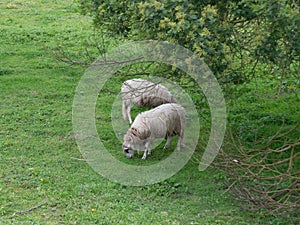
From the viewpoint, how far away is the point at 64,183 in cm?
952

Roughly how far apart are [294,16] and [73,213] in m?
4.30

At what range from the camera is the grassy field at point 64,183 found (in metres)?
8.47

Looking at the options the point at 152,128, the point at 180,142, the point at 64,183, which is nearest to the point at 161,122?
the point at 152,128

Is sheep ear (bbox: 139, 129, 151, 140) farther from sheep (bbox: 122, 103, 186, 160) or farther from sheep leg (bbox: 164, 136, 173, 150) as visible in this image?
sheep leg (bbox: 164, 136, 173, 150)

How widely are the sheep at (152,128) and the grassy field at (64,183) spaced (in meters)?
0.89

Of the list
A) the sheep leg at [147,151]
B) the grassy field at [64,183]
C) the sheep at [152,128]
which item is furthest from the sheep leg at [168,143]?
the grassy field at [64,183]

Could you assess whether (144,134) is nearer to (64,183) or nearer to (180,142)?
(180,142)

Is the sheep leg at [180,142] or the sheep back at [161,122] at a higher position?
the sheep back at [161,122]

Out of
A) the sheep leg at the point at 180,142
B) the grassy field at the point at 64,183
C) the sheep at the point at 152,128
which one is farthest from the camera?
the sheep leg at the point at 180,142

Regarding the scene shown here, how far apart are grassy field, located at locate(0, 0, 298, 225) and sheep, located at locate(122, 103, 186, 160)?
2.92 feet

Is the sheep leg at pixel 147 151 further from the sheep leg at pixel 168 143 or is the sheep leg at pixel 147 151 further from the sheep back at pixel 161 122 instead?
the sheep leg at pixel 168 143

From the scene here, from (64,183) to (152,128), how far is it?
2.26 meters

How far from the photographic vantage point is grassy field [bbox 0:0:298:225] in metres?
8.47

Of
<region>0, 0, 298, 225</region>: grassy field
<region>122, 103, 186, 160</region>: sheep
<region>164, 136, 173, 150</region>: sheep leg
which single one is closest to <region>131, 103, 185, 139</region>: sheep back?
<region>122, 103, 186, 160</region>: sheep
